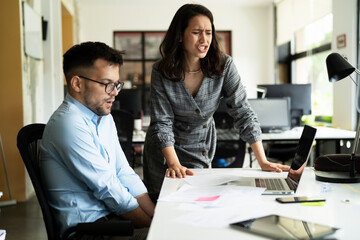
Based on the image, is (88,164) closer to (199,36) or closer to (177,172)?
(177,172)

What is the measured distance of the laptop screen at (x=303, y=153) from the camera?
4.52 ft

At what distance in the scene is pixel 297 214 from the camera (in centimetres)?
112

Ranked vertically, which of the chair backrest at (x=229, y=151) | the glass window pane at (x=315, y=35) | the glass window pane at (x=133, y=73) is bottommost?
the chair backrest at (x=229, y=151)

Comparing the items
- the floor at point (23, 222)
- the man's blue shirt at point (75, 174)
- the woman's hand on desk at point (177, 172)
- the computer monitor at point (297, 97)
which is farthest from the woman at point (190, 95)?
the computer monitor at point (297, 97)

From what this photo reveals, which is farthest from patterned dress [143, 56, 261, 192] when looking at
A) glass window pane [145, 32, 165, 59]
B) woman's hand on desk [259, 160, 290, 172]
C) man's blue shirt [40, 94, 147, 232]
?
glass window pane [145, 32, 165, 59]

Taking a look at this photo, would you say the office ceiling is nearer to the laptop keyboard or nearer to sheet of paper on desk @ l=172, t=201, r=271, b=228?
the laptop keyboard

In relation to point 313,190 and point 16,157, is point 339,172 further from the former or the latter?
point 16,157

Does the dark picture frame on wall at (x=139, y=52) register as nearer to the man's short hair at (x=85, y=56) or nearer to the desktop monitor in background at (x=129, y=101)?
the desktop monitor in background at (x=129, y=101)

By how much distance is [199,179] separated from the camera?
162 cm

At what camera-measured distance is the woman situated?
1.82 metres

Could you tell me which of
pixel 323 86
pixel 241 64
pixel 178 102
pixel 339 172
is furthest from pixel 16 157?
pixel 241 64

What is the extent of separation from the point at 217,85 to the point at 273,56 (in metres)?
6.32

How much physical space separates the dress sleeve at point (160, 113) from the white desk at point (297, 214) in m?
0.28

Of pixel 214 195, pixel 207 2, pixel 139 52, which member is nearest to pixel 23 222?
pixel 214 195
